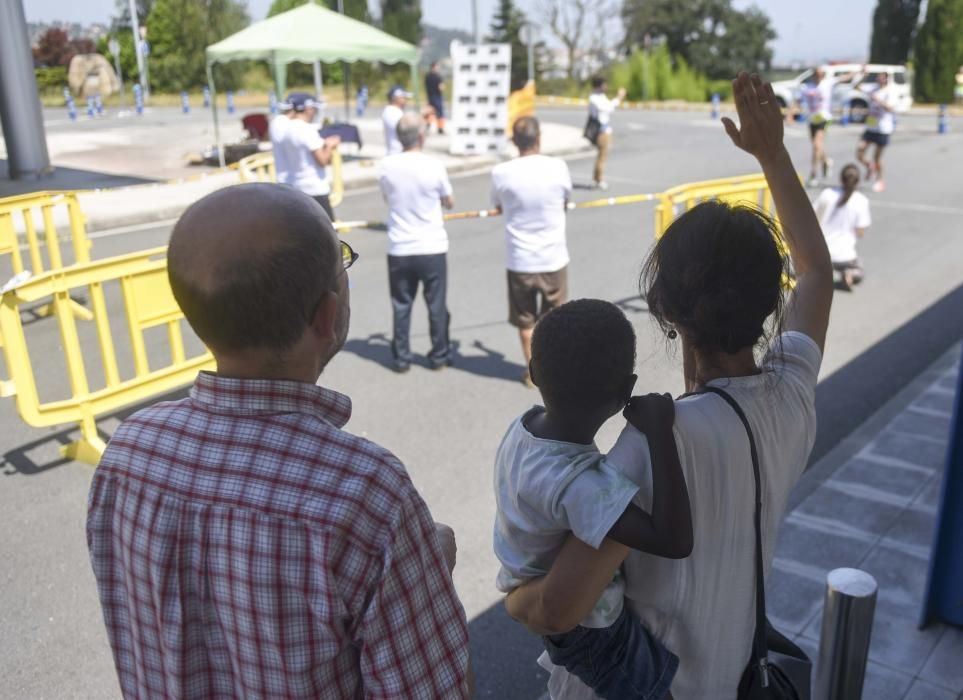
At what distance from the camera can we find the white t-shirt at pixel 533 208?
579 centimetres

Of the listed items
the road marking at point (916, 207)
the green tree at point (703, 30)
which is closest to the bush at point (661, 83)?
the green tree at point (703, 30)

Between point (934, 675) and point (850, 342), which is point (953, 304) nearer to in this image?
point (850, 342)

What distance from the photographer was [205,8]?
42.2m

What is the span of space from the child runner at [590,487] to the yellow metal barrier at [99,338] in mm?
3864

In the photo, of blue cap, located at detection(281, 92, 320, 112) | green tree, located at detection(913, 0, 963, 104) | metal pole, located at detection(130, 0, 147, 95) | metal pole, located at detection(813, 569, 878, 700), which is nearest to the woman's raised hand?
metal pole, located at detection(813, 569, 878, 700)

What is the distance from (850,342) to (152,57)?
44857 mm

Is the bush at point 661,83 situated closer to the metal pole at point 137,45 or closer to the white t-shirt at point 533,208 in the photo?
the metal pole at point 137,45

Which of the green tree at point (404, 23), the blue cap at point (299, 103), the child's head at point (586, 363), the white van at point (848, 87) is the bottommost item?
the white van at point (848, 87)

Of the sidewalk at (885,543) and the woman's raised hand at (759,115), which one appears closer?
the woman's raised hand at (759,115)

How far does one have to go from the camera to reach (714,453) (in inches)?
64.3

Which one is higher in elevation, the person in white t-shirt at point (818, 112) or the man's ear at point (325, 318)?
the man's ear at point (325, 318)

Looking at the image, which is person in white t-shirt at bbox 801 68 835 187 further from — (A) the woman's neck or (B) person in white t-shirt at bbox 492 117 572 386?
(A) the woman's neck

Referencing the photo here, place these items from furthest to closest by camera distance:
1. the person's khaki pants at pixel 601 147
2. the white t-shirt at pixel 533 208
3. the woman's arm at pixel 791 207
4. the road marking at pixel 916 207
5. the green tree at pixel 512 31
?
the green tree at pixel 512 31 → the person's khaki pants at pixel 601 147 → the road marking at pixel 916 207 → the white t-shirt at pixel 533 208 → the woman's arm at pixel 791 207

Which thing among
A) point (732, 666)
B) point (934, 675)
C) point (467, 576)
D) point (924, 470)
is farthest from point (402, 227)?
point (732, 666)
